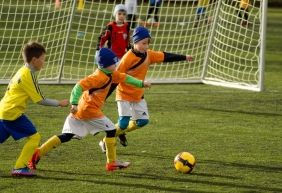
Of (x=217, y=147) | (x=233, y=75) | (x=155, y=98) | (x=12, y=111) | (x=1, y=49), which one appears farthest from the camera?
(x=1, y=49)

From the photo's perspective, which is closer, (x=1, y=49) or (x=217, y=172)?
(x=217, y=172)

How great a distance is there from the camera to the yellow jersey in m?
7.70

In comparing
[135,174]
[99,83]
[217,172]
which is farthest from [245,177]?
[99,83]

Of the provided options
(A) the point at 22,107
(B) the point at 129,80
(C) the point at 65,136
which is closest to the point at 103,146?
(C) the point at 65,136

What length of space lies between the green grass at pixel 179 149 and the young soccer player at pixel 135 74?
1.19 ft

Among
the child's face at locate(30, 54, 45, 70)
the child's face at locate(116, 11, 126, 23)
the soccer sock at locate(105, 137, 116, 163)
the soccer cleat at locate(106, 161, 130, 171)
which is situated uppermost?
the child's face at locate(30, 54, 45, 70)

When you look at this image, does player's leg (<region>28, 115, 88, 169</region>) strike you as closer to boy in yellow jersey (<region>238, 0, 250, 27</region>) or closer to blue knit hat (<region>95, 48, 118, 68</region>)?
blue knit hat (<region>95, 48, 118, 68</region>)

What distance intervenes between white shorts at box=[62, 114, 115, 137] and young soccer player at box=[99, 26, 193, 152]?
79 centimetres

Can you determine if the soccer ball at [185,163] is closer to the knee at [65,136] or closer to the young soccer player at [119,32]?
the knee at [65,136]

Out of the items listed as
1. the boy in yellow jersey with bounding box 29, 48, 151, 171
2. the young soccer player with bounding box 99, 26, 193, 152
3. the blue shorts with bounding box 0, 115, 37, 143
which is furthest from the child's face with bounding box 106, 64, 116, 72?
the blue shorts with bounding box 0, 115, 37, 143

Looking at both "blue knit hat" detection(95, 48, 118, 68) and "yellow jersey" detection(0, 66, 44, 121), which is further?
"blue knit hat" detection(95, 48, 118, 68)

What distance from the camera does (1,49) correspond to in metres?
17.5

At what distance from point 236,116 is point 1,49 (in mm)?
7446

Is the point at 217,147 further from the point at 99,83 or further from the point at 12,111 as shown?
the point at 12,111
